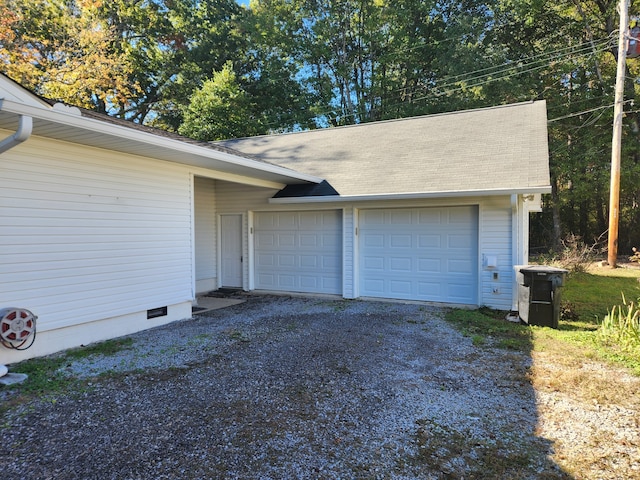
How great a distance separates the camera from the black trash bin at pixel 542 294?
19.7ft

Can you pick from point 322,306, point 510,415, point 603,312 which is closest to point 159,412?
point 510,415

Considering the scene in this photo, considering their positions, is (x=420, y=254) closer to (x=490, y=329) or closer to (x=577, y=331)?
(x=490, y=329)

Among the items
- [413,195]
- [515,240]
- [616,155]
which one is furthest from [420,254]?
[616,155]

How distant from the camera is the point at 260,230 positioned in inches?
383

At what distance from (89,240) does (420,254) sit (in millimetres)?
5826

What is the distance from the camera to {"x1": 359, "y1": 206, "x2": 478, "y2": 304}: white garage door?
7.54m

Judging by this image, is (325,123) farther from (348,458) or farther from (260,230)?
(348,458)

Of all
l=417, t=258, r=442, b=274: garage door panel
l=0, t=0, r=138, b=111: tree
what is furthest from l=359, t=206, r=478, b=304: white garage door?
l=0, t=0, r=138, b=111: tree

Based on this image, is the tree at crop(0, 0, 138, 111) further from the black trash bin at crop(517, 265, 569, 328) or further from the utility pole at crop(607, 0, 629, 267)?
the utility pole at crop(607, 0, 629, 267)

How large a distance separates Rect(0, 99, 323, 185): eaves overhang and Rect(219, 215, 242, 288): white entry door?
255 centimetres

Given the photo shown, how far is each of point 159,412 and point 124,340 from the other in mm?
2596

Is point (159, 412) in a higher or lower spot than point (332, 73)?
lower

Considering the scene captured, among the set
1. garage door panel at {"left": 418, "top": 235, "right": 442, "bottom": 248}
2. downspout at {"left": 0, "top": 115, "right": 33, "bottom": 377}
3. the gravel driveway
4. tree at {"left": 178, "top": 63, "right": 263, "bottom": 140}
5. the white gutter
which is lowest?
the gravel driveway

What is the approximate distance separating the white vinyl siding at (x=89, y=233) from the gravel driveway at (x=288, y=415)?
94 centimetres
